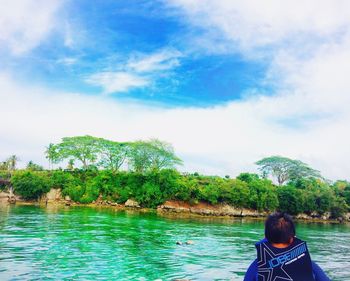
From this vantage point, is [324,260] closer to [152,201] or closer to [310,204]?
[152,201]

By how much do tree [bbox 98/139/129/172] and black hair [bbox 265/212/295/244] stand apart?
209ft

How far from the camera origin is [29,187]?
57.9 metres

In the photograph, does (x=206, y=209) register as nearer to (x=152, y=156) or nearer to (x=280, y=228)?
(x=152, y=156)

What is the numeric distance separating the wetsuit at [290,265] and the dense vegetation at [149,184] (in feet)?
177

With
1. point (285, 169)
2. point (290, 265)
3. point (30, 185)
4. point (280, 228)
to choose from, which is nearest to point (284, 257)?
point (290, 265)

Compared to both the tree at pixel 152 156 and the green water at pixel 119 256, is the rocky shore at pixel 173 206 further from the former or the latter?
the green water at pixel 119 256

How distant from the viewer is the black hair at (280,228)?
3148 millimetres

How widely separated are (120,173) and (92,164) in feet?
24.1

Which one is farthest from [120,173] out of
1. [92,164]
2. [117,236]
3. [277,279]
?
[277,279]

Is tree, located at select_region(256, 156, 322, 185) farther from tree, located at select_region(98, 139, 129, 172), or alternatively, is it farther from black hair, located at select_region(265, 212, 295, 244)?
black hair, located at select_region(265, 212, 295, 244)

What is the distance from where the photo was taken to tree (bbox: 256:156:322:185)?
75.2 meters

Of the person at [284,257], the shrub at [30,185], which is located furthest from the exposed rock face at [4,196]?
the person at [284,257]

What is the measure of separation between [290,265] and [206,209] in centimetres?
5566

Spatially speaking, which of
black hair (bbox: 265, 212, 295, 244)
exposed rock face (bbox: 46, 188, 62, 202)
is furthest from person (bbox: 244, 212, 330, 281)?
exposed rock face (bbox: 46, 188, 62, 202)
